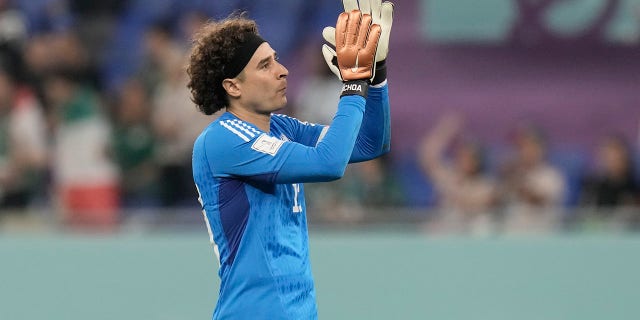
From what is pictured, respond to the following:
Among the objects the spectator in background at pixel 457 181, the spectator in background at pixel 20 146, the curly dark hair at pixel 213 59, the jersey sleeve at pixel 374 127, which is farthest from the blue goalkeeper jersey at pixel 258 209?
the spectator in background at pixel 20 146

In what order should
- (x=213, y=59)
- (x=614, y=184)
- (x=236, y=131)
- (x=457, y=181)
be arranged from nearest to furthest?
(x=236, y=131) < (x=213, y=59) < (x=614, y=184) < (x=457, y=181)

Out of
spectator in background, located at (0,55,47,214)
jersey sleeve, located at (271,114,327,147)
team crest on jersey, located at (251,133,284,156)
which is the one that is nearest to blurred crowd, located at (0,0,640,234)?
spectator in background, located at (0,55,47,214)

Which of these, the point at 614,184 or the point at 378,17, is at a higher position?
the point at 378,17

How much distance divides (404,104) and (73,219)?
8.22 feet

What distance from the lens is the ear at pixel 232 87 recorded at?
4.04 m

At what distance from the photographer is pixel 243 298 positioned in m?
3.95

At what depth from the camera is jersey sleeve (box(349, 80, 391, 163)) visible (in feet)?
13.8

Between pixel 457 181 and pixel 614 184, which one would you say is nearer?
pixel 614 184

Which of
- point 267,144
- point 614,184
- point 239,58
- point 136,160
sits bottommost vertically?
point 614,184

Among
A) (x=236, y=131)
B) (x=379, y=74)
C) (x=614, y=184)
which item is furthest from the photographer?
(x=614, y=184)

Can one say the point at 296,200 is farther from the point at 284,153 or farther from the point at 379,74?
the point at 379,74

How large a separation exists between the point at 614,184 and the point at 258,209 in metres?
3.70

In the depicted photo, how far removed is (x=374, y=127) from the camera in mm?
4262

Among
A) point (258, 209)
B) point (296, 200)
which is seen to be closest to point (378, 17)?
point (296, 200)
